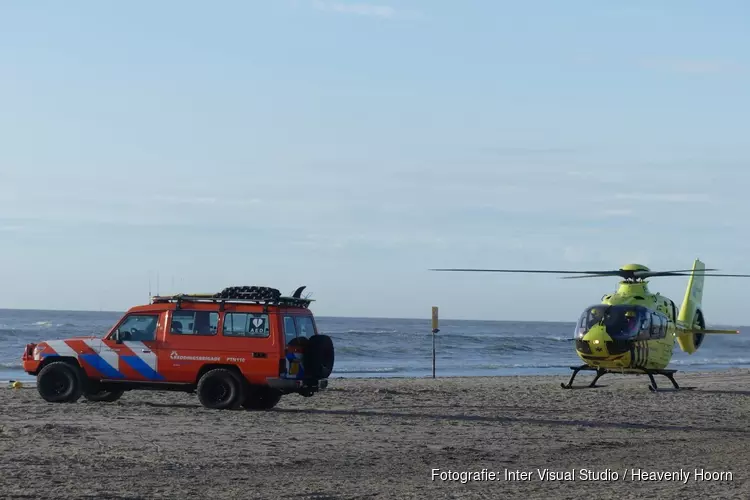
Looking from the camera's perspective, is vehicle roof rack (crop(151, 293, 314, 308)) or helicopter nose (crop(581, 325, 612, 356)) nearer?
vehicle roof rack (crop(151, 293, 314, 308))

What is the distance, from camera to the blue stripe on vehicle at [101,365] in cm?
1864

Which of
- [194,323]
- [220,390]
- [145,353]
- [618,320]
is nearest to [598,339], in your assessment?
[618,320]

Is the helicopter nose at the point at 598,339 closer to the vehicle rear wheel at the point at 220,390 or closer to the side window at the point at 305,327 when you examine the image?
the side window at the point at 305,327

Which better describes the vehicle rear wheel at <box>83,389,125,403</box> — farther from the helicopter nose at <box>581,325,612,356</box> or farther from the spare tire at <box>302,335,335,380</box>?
the helicopter nose at <box>581,325,612,356</box>

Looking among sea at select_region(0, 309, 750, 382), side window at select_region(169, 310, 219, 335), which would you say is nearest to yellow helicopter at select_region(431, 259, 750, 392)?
sea at select_region(0, 309, 750, 382)

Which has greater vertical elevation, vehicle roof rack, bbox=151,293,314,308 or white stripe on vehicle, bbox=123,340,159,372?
vehicle roof rack, bbox=151,293,314,308

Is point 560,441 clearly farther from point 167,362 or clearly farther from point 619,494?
point 167,362

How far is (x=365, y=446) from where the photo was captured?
14078 mm

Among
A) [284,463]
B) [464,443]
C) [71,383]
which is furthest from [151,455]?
[71,383]

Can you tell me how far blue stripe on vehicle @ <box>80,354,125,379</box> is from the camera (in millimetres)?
18641

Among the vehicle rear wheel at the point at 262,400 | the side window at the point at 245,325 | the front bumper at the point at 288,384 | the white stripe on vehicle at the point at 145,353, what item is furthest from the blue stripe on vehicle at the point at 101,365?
the front bumper at the point at 288,384

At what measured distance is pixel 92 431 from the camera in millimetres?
14695

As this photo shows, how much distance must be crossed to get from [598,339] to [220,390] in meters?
9.83

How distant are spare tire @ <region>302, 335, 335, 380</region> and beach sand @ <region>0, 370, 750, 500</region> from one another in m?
0.70
